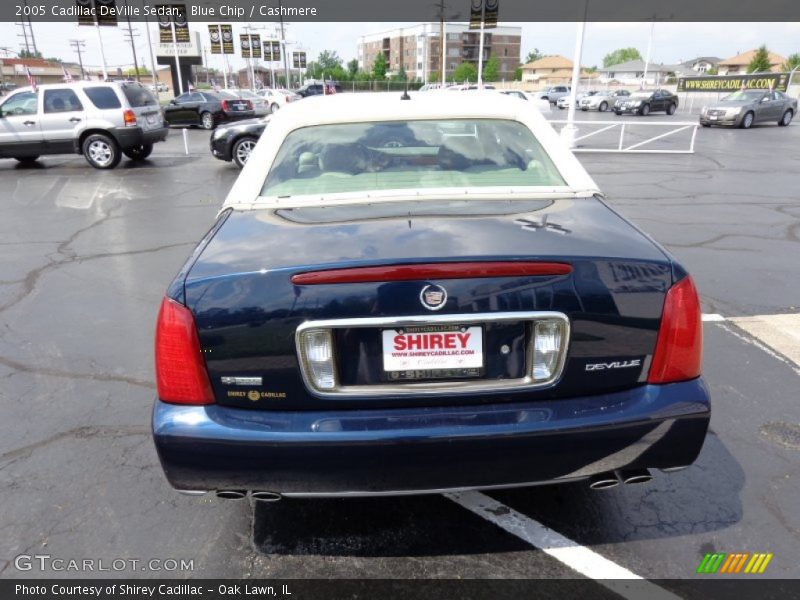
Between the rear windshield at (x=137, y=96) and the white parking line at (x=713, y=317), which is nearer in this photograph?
the white parking line at (x=713, y=317)

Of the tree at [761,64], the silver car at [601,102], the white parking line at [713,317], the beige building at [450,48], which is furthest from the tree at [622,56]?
the white parking line at [713,317]

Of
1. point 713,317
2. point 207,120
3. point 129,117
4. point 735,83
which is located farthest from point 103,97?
point 735,83

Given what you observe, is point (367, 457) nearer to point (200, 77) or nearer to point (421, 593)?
point (421, 593)

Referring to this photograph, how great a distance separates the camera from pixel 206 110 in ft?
85.5

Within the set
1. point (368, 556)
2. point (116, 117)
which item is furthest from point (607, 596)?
point (116, 117)

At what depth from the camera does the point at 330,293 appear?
1.95 meters

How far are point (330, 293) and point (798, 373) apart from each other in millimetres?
3598

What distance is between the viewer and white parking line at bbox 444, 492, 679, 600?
2.26 m

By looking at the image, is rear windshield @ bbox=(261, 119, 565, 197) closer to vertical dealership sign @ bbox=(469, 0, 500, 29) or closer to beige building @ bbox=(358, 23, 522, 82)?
vertical dealership sign @ bbox=(469, 0, 500, 29)

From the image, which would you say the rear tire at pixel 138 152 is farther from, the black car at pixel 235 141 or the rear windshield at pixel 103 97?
the black car at pixel 235 141

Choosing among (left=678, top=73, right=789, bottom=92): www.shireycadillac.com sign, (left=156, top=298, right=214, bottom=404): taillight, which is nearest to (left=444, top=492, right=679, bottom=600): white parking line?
(left=156, top=298, right=214, bottom=404): taillight

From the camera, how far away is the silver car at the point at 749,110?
26.4 m

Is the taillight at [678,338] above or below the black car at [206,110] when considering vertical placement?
above

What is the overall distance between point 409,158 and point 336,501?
1829 millimetres
